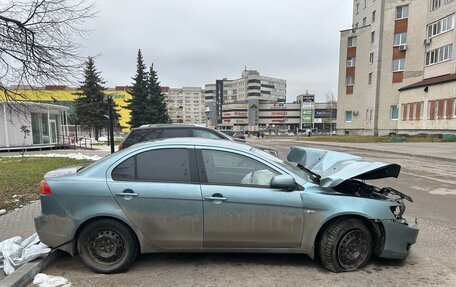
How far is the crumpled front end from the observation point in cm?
354

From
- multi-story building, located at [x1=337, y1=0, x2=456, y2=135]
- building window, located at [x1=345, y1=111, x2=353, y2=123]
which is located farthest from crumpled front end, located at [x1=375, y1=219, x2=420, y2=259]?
building window, located at [x1=345, y1=111, x2=353, y2=123]

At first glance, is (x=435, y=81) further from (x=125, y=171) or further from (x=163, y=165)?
(x=125, y=171)

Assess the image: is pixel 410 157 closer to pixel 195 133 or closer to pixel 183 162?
pixel 195 133

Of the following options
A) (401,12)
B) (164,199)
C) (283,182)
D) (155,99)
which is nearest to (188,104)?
(155,99)

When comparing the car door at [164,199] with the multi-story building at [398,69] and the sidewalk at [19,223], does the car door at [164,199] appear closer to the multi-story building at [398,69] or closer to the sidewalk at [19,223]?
the sidewalk at [19,223]

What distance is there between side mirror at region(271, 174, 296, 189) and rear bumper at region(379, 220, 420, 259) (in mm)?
1225

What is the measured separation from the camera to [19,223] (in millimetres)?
5141

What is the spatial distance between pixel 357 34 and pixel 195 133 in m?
41.4

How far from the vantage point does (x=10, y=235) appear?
15.0 feet

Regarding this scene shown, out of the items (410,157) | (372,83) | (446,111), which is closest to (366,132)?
(372,83)

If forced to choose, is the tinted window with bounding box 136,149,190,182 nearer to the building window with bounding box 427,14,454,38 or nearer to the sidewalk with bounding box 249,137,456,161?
the sidewalk with bounding box 249,137,456,161

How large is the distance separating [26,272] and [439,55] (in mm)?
39011

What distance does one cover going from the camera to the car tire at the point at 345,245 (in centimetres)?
350

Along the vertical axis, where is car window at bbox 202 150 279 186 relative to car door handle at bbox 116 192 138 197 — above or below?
above
